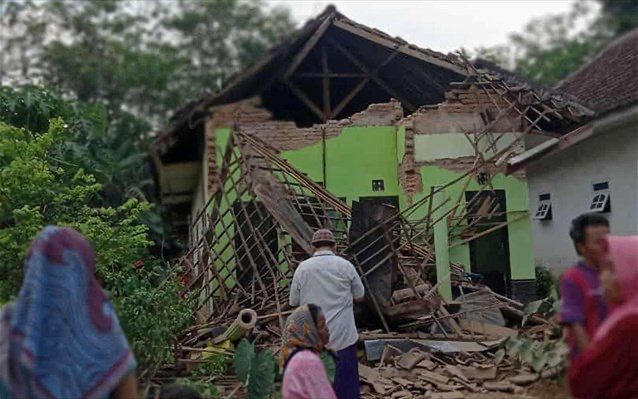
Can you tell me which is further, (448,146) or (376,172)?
(376,172)

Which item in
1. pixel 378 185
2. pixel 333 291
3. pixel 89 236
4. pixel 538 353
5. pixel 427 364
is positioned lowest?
pixel 427 364

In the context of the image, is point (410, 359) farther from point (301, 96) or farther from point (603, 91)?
point (603, 91)

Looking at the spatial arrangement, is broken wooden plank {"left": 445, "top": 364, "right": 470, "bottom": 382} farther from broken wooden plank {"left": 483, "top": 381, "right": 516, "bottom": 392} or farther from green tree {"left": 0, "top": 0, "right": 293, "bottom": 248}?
green tree {"left": 0, "top": 0, "right": 293, "bottom": 248}

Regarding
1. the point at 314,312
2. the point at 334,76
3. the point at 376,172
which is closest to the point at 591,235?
the point at 314,312

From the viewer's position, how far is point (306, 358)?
441cm

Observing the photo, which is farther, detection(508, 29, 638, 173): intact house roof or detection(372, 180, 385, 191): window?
detection(372, 180, 385, 191): window

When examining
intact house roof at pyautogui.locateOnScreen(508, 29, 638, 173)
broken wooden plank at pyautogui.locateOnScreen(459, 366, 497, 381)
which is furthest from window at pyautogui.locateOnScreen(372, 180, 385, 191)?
broken wooden plank at pyautogui.locateOnScreen(459, 366, 497, 381)

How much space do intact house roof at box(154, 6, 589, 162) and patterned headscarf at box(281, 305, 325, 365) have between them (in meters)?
7.11

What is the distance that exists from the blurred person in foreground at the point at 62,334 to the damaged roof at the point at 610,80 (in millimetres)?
7872

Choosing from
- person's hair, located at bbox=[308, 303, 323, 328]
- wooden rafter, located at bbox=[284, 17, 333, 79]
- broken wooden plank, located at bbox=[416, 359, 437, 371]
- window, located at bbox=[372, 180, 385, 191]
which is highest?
wooden rafter, located at bbox=[284, 17, 333, 79]

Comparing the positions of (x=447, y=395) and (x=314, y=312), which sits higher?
(x=314, y=312)

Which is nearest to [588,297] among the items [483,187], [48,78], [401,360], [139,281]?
[401,360]

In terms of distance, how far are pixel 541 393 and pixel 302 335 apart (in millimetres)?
2566

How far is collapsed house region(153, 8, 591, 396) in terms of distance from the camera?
27.2 feet
